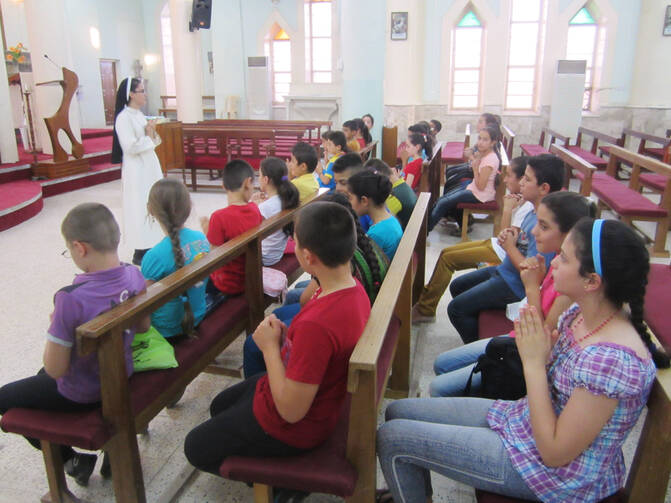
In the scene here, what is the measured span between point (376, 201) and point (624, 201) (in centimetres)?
338

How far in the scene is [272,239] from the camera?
3.41 metres

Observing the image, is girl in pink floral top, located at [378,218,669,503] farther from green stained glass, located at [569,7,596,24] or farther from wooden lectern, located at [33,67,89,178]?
green stained glass, located at [569,7,596,24]

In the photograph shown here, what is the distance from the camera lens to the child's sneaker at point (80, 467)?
84.0 inches

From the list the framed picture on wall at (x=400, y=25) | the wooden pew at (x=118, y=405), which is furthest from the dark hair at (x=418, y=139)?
the framed picture on wall at (x=400, y=25)

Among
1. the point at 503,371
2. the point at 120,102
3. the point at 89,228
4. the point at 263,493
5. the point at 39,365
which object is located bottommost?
the point at 39,365

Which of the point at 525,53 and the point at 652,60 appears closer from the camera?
the point at 652,60

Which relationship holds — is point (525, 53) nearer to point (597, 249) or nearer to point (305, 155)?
point (305, 155)

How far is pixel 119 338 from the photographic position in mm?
1725

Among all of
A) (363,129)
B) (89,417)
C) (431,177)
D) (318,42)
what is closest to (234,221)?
(89,417)

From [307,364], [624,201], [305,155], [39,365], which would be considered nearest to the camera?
[307,364]

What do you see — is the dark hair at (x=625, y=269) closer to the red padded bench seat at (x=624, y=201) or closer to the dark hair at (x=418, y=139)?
the red padded bench seat at (x=624, y=201)

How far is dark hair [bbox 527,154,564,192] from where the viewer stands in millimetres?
2951

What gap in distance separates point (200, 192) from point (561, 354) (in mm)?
7482

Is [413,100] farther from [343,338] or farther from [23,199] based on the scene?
[343,338]
